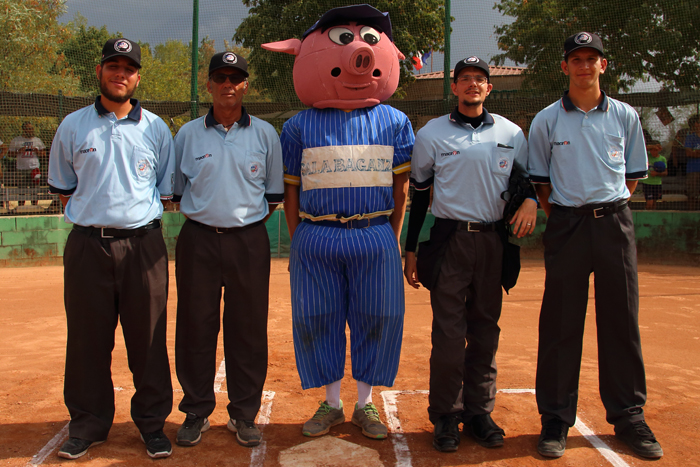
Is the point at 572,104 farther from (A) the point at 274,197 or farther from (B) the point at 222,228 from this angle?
(B) the point at 222,228

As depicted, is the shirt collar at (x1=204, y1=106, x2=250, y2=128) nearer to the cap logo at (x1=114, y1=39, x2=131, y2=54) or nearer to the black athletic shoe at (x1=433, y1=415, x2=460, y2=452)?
the cap logo at (x1=114, y1=39, x2=131, y2=54)

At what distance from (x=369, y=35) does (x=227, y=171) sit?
3.99 ft

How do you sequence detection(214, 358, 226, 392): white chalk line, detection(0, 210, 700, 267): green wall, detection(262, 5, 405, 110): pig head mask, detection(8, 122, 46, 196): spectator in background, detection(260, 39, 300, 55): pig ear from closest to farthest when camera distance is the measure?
detection(262, 5, 405, 110): pig head mask → detection(260, 39, 300, 55): pig ear → detection(214, 358, 226, 392): white chalk line → detection(0, 210, 700, 267): green wall → detection(8, 122, 46, 196): spectator in background

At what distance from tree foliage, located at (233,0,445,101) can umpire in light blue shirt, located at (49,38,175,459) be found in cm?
879

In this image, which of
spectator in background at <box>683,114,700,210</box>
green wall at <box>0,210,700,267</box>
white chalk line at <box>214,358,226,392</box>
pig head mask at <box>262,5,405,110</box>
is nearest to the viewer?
pig head mask at <box>262,5,405,110</box>

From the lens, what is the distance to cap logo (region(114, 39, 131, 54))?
3.27m

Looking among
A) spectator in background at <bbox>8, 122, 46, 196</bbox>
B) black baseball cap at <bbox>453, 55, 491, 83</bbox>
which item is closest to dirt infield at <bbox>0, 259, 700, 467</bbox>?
black baseball cap at <bbox>453, 55, 491, 83</bbox>

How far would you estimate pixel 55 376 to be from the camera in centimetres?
445

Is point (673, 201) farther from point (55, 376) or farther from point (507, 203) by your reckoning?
point (55, 376)

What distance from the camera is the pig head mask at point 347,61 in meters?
3.53

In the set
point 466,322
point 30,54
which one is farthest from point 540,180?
point 30,54

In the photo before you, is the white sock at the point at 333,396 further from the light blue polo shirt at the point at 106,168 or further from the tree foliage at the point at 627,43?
the tree foliage at the point at 627,43

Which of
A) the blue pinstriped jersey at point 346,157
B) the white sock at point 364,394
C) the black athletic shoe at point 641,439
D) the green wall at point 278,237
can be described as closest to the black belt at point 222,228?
the blue pinstriped jersey at point 346,157

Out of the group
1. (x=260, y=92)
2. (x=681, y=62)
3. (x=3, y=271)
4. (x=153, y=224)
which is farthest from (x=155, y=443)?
(x=681, y=62)
